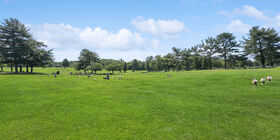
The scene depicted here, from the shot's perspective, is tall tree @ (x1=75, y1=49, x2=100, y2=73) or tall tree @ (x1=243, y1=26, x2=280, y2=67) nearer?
tall tree @ (x1=243, y1=26, x2=280, y2=67)

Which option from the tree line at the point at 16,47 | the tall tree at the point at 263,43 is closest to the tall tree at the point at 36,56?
the tree line at the point at 16,47

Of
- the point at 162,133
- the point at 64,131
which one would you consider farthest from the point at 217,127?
the point at 64,131

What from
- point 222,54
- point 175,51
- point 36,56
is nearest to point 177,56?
point 175,51

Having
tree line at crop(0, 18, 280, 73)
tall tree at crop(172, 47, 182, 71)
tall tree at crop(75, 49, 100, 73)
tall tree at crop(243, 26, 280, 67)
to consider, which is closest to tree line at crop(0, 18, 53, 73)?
tree line at crop(0, 18, 280, 73)

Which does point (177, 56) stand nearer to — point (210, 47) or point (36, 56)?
A: point (210, 47)

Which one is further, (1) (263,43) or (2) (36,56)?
(1) (263,43)

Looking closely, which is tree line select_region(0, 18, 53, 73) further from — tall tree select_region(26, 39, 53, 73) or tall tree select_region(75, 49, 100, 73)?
tall tree select_region(75, 49, 100, 73)

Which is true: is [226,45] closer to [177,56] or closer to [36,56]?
[177,56]

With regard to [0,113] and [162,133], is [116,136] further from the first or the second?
[0,113]

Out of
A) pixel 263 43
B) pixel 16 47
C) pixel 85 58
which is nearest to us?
pixel 16 47

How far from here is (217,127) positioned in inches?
231

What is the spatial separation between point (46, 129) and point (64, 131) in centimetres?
90

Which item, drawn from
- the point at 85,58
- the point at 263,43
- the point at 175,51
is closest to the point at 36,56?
the point at 85,58

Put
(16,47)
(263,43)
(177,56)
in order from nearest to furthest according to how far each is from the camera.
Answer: (16,47) < (263,43) < (177,56)
